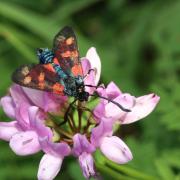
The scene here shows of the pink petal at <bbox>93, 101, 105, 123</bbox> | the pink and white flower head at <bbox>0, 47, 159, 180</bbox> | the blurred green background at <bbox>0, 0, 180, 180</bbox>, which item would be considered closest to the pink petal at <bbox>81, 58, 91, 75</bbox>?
the pink and white flower head at <bbox>0, 47, 159, 180</bbox>

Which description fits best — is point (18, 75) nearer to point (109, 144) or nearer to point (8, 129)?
point (8, 129)

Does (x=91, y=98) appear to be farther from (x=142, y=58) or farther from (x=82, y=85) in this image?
(x=142, y=58)

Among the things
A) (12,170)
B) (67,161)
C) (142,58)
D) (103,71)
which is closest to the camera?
(12,170)

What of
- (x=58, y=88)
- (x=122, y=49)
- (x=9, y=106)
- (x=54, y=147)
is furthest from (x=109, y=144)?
(x=122, y=49)

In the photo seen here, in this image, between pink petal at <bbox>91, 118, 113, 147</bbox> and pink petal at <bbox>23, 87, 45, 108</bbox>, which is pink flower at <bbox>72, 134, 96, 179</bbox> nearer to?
pink petal at <bbox>91, 118, 113, 147</bbox>

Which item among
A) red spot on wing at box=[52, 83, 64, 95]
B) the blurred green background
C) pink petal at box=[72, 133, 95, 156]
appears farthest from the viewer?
the blurred green background

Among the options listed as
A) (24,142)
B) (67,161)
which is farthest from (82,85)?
(67,161)

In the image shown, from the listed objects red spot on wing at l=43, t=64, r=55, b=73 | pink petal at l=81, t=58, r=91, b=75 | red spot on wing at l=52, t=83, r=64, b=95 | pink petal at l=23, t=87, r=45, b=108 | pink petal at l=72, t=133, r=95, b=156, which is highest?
red spot on wing at l=43, t=64, r=55, b=73

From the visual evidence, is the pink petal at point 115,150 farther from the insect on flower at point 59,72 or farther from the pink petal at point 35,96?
the pink petal at point 35,96
